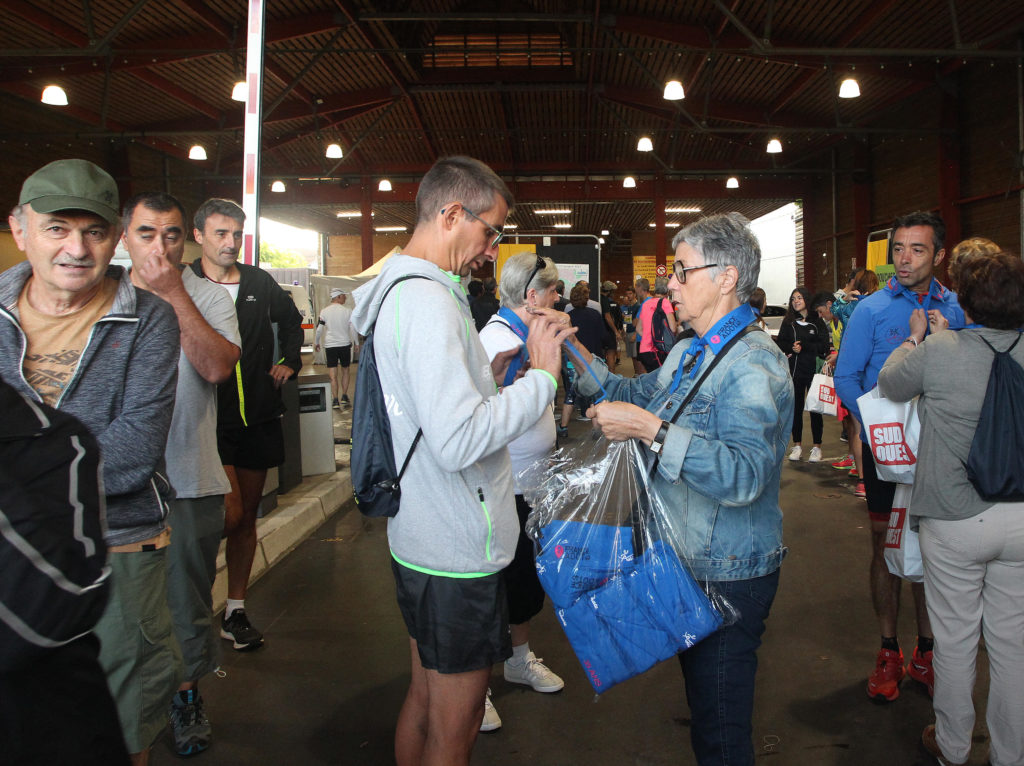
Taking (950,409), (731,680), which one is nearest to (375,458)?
(731,680)

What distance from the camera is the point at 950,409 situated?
234 centimetres

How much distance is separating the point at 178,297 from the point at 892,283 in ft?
9.53

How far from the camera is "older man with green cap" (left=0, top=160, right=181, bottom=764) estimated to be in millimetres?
1701

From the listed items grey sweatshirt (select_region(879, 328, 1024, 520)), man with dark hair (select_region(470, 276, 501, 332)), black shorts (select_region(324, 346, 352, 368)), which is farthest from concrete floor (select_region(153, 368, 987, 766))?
black shorts (select_region(324, 346, 352, 368))

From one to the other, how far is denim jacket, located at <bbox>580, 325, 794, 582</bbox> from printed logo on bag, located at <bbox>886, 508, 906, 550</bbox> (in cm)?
122

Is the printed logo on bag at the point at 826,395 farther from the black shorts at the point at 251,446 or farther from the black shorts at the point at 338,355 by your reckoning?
the black shorts at the point at 338,355

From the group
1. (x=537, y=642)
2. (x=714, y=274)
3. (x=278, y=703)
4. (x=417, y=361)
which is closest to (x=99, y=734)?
(x=417, y=361)

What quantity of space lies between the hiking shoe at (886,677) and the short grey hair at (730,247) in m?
2.01

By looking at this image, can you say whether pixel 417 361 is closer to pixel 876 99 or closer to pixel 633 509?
pixel 633 509

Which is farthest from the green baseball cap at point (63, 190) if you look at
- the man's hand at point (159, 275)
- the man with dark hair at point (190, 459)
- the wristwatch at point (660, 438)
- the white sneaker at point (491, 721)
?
the white sneaker at point (491, 721)

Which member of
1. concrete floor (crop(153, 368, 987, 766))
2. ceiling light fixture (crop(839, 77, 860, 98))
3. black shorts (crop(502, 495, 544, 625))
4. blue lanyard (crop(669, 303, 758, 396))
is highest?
ceiling light fixture (crop(839, 77, 860, 98))

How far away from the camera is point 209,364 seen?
254cm

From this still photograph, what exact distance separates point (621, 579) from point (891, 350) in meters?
1.98

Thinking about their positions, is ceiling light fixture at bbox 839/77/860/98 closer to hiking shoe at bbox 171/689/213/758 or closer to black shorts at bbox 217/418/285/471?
black shorts at bbox 217/418/285/471
